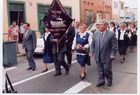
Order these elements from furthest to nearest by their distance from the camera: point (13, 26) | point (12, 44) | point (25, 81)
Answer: point (13, 26), point (12, 44), point (25, 81)

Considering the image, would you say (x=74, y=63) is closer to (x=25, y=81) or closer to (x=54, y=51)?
(x=54, y=51)

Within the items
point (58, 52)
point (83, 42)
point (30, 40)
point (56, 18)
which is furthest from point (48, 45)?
point (56, 18)

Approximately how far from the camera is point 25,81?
4129mm

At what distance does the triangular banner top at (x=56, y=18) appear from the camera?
3.73 metres

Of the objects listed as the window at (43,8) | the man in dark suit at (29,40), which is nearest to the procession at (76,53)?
the man in dark suit at (29,40)

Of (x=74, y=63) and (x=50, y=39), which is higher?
(x=50, y=39)

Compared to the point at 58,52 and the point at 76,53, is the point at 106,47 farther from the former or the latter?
the point at 58,52

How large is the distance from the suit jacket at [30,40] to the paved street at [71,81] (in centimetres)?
47

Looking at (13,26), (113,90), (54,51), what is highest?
(13,26)

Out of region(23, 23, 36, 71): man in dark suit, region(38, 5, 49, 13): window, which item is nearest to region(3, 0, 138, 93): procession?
region(23, 23, 36, 71): man in dark suit

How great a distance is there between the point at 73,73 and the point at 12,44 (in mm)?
1657

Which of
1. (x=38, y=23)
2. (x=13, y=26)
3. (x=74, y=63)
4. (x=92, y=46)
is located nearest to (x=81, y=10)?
(x=38, y=23)

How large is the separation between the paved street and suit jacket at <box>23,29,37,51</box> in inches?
18.7

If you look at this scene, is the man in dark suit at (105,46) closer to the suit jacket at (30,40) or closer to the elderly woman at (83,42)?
the elderly woman at (83,42)
